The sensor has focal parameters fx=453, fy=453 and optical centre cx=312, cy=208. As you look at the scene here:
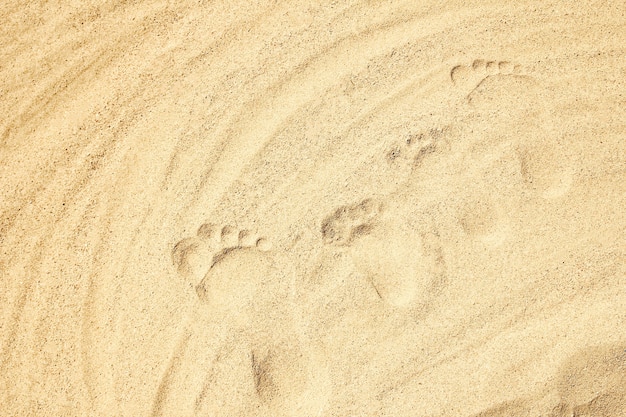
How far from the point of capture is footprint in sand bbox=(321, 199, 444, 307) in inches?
66.5

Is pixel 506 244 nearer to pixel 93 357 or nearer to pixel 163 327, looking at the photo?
pixel 163 327

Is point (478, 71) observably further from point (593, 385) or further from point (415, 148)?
point (593, 385)

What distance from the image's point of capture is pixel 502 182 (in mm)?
1743

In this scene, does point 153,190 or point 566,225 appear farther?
point 566,225

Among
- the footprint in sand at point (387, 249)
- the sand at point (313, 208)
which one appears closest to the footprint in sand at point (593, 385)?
the sand at point (313, 208)

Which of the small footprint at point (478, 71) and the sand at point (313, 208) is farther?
the small footprint at point (478, 71)

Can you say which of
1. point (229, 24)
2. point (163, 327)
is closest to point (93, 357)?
point (163, 327)

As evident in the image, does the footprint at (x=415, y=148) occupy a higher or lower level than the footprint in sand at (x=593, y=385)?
higher

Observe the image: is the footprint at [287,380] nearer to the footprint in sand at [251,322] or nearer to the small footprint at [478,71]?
the footprint in sand at [251,322]

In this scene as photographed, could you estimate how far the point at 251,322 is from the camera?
1.68m

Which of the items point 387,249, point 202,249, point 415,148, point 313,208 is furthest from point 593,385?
point 202,249

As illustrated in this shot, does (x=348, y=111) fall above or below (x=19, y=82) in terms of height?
below

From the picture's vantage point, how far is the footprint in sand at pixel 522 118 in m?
1.75

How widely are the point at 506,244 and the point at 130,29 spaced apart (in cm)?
163
